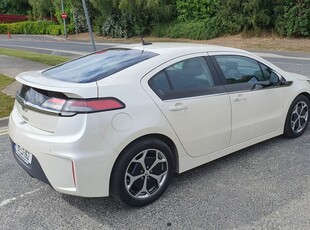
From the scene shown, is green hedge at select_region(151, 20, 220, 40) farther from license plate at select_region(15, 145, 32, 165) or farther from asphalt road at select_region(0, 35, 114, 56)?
license plate at select_region(15, 145, 32, 165)

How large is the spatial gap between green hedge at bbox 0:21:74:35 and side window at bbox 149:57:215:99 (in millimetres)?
43475

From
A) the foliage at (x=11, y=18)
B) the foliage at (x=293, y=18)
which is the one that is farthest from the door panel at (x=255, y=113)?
the foliage at (x=11, y=18)

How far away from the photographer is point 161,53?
338cm

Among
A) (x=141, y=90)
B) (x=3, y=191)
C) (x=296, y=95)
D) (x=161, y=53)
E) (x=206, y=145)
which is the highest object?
(x=161, y=53)

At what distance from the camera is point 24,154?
3100mm

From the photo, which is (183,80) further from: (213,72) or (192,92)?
(213,72)

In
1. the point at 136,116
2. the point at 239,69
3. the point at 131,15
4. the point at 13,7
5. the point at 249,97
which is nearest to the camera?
the point at 136,116

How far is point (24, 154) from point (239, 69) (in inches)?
101

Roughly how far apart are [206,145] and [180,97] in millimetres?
638

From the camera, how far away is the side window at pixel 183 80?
3.16m

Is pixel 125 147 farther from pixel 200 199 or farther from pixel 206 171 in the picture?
pixel 206 171

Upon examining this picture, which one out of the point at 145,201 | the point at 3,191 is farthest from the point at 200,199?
the point at 3,191

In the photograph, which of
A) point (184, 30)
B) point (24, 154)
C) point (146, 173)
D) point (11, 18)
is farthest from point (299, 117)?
point (11, 18)

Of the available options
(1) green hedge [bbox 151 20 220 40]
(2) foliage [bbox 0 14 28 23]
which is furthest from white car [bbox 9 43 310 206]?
(2) foliage [bbox 0 14 28 23]
